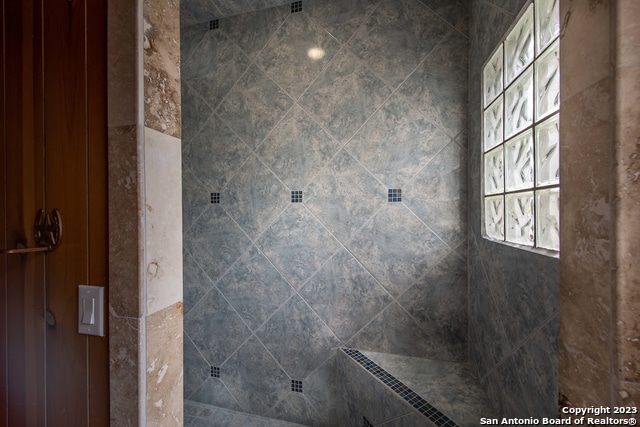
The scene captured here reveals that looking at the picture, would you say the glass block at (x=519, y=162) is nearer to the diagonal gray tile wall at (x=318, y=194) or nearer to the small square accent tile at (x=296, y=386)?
the diagonal gray tile wall at (x=318, y=194)

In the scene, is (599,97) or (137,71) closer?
(599,97)

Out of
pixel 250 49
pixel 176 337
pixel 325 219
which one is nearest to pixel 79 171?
pixel 176 337

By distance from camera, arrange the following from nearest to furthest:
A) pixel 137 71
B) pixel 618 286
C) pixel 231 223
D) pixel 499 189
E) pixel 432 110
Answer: pixel 618 286
pixel 137 71
pixel 499 189
pixel 432 110
pixel 231 223

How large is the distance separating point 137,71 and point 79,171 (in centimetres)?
27

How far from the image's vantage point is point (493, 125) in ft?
4.43

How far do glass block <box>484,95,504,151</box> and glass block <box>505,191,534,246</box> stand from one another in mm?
305

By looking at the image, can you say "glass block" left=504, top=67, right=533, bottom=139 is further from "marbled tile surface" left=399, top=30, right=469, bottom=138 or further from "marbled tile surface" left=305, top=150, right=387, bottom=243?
"marbled tile surface" left=305, top=150, right=387, bottom=243

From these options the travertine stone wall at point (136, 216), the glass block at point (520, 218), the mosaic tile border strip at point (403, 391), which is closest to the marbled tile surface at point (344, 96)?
the glass block at point (520, 218)

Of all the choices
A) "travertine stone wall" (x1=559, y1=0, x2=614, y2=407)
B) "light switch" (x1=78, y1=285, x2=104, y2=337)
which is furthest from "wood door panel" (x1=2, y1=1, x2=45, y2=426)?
"travertine stone wall" (x1=559, y1=0, x2=614, y2=407)

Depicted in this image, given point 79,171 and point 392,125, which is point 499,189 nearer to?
point 392,125

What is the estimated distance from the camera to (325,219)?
181 cm

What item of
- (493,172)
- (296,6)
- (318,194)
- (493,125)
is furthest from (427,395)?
(296,6)

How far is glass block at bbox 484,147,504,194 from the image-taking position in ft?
4.19

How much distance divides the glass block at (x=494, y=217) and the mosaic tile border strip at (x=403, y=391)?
0.83 metres
